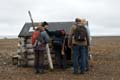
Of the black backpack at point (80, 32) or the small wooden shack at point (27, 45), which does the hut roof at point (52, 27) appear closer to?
the small wooden shack at point (27, 45)

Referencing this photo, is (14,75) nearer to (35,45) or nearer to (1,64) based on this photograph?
(35,45)

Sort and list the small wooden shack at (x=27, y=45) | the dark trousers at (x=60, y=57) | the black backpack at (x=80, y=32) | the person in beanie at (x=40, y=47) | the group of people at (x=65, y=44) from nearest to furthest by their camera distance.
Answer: the black backpack at (x=80, y=32)
the group of people at (x=65, y=44)
the person in beanie at (x=40, y=47)
the dark trousers at (x=60, y=57)
the small wooden shack at (x=27, y=45)

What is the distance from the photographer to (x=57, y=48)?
1825 cm

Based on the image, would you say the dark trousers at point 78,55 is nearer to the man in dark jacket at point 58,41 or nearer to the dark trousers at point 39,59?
the man in dark jacket at point 58,41

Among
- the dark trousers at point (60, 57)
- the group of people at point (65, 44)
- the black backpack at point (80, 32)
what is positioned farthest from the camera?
the dark trousers at point (60, 57)

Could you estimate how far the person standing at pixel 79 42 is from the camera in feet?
54.8

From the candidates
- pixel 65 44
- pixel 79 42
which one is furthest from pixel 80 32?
pixel 65 44

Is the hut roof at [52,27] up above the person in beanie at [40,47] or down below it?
above

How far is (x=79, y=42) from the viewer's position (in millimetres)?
16844

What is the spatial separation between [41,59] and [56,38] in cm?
123

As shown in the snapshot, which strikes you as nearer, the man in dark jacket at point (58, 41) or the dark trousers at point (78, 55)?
the dark trousers at point (78, 55)

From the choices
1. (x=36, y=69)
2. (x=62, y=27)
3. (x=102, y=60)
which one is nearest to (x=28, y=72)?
(x=36, y=69)

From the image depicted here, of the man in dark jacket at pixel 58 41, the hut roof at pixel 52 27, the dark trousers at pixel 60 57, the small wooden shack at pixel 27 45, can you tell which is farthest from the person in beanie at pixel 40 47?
the hut roof at pixel 52 27

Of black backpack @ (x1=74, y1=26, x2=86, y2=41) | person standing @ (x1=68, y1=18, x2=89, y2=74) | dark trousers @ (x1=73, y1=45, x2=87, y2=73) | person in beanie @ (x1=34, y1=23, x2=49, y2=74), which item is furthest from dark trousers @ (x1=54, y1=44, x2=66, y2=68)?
black backpack @ (x1=74, y1=26, x2=86, y2=41)
